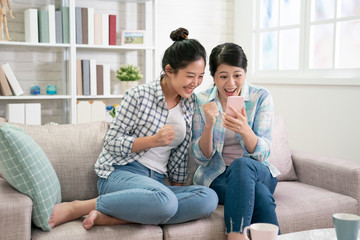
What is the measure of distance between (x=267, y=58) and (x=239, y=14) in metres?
0.65

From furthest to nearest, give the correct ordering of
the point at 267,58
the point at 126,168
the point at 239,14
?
the point at 239,14 → the point at 267,58 → the point at 126,168

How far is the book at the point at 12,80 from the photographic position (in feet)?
11.5

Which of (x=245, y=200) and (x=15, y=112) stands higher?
(x=15, y=112)

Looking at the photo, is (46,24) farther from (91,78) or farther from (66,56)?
(91,78)

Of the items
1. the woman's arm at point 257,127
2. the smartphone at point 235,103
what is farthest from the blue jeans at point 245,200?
the smartphone at point 235,103

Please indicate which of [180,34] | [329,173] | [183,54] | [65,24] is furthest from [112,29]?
[329,173]

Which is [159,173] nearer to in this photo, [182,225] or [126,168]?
[126,168]

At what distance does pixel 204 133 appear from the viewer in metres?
2.05

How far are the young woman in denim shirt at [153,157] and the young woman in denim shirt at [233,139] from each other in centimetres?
9

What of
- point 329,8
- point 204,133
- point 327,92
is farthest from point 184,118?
point 329,8

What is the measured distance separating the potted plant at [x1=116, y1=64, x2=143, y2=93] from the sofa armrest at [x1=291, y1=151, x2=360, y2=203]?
1.84 m

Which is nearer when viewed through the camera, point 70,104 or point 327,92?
point 327,92

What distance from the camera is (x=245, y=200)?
179cm

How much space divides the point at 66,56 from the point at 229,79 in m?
2.22
